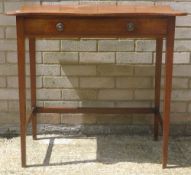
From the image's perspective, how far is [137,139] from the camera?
3.52 metres

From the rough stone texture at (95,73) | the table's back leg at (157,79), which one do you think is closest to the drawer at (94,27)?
the table's back leg at (157,79)

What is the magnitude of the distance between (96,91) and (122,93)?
0.76 ft

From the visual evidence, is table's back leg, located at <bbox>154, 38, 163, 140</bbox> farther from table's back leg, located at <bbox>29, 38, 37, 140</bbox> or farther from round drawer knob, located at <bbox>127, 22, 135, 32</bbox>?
table's back leg, located at <bbox>29, 38, 37, 140</bbox>

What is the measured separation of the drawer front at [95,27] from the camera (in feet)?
8.70

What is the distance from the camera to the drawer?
2.65 meters

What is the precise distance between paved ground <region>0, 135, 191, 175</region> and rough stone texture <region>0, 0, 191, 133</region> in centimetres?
21

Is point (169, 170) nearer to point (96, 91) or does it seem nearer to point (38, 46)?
point (96, 91)

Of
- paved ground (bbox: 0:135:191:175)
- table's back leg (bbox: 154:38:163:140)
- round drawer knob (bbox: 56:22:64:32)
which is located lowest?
paved ground (bbox: 0:135:191:175)

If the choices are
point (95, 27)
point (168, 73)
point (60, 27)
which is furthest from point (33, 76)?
point (168, 73)

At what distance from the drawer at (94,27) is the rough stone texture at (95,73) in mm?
732

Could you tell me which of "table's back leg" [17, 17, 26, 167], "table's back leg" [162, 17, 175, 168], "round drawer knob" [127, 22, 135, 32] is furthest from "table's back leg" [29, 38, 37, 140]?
"table's back leg" [162, 17, 175, 168]

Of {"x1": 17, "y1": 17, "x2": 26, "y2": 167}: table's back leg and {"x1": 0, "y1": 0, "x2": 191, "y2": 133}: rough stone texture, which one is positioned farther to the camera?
{"x1": 0, "y1": 0, "x2": 191, "y2": 133}: rough stone texture

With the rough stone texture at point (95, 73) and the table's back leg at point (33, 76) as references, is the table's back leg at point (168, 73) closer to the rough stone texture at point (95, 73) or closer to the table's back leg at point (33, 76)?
the rough stone texture at point (95, 73)

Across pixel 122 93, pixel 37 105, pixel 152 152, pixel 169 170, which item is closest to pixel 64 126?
pixel 37 105
